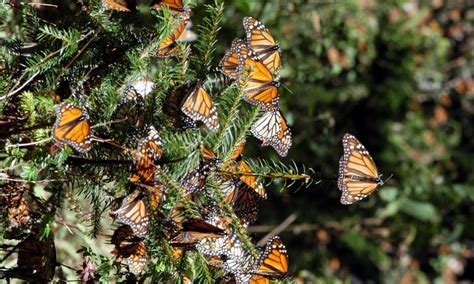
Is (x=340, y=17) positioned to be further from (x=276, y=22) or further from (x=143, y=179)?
(x=143, y=179)

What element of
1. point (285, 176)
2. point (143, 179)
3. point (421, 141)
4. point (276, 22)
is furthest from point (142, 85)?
point (421, 141)

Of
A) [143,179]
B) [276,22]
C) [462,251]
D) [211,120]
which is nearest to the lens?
[143,179]

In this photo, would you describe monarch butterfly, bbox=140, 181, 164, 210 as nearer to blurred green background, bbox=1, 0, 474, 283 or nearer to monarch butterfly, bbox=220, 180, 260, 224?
monarch butterfly, bbox=220, 180, 260, 224

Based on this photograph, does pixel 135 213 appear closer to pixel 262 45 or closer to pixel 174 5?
pixel 174 5

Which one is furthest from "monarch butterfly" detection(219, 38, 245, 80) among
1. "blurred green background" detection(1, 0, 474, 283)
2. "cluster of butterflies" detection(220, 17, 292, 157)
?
"blurred green background" detection(1, 0, 474, 283)

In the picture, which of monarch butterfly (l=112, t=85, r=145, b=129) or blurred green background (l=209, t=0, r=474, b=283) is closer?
monarch butterfly (l=112, t=85, r=145, b=129)

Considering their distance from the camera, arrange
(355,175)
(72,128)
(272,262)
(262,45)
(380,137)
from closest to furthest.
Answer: (72,128)
(272,262)
(355,175)
(262,45)
(380,137)

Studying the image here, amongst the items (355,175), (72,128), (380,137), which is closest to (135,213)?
(72,128)
